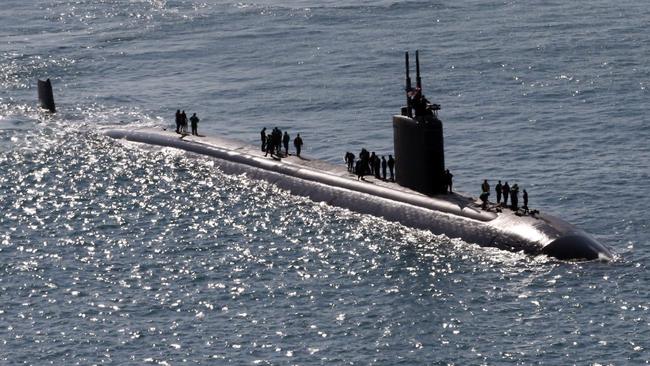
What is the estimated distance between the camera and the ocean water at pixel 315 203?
140ft

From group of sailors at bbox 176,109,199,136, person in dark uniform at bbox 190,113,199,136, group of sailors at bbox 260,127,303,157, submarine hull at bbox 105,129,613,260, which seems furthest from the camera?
group of sailors at bbox 176,109,199,136

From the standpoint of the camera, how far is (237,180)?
6250 centimetres

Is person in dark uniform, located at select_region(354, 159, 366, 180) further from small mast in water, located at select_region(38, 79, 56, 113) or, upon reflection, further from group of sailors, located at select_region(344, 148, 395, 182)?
small mast in water, located at select_region(38, 79, 56, 113)

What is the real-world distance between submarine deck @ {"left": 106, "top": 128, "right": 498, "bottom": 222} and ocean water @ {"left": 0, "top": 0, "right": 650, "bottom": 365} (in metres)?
1.24

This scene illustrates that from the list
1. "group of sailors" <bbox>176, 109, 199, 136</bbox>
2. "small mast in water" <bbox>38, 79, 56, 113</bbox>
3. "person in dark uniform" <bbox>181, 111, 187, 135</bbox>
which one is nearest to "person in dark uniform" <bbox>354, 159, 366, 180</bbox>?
"group of sailors" <bbox>176, 109, 199, 136</bbox>

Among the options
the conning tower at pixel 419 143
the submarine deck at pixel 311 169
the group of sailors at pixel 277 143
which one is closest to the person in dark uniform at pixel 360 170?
the submarine deck at pixel 311 169

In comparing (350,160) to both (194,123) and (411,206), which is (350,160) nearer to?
(411,206)

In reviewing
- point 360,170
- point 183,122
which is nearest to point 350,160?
point 360,170

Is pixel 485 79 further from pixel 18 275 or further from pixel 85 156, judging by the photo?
pixel 18 275

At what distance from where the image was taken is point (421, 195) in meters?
54.0

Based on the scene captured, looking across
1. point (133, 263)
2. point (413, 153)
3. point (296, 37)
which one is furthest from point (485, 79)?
point (133, 263)

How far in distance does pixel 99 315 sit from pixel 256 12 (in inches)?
3005

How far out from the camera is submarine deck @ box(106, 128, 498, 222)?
5250cm

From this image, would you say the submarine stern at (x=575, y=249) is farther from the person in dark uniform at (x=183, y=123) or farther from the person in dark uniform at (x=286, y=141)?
the person in dark uniform at (x=183, y=123)
